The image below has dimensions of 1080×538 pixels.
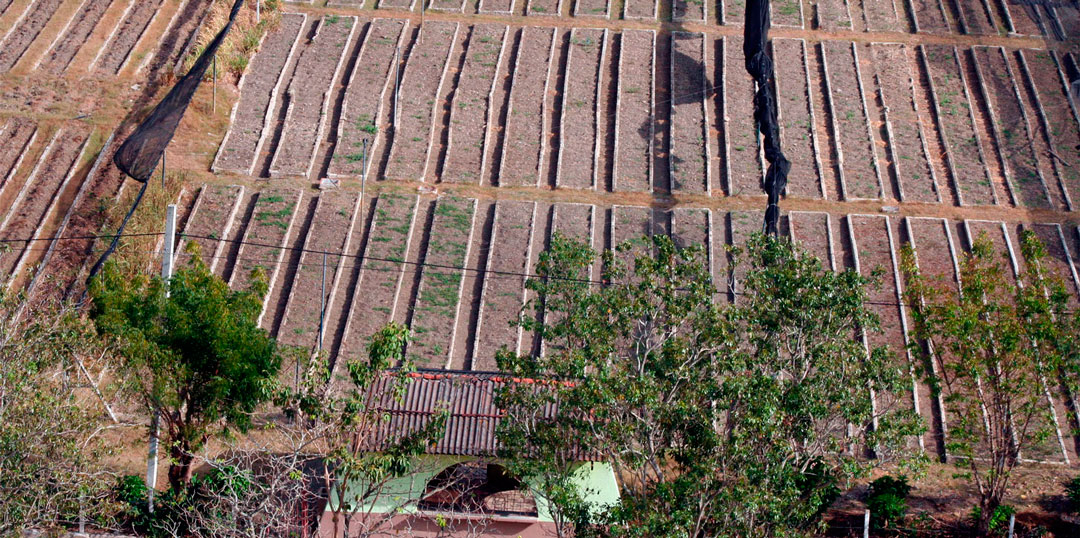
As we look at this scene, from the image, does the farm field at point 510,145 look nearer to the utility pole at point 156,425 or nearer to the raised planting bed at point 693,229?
the raised planting bed at point 693,229

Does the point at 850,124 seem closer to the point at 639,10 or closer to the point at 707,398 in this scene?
the point at 639,10

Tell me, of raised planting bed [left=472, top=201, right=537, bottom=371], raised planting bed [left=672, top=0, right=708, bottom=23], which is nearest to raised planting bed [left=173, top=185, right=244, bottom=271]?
raised planting bed [left=472, top=201, right=537, bottom=371]

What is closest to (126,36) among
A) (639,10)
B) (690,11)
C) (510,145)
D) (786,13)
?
(510,145)

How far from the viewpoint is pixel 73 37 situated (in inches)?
1300

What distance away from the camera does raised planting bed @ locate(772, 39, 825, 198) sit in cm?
2814

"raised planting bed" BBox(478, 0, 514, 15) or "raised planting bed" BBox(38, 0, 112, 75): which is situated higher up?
"raised planting bed" BBox(478, 0, 514, 15)

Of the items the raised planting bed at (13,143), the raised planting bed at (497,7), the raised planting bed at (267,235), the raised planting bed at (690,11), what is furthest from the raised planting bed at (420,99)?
the raised planting bed at (13,143)

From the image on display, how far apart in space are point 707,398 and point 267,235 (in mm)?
14948

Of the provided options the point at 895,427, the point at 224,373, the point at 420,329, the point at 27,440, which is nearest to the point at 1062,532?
the point at 895,427

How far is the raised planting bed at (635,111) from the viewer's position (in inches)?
1120

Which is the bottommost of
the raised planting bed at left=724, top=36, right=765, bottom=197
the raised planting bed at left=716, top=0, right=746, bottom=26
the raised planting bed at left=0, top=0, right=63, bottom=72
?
the raised planting bed at left=724, top=36, right=765, bottom=197

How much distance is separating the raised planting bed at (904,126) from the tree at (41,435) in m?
20.3

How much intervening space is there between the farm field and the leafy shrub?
293 cm

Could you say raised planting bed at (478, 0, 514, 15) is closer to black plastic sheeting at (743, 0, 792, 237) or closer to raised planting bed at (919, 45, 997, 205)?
black plastic sheeting at (743, 0, 792, 237)
